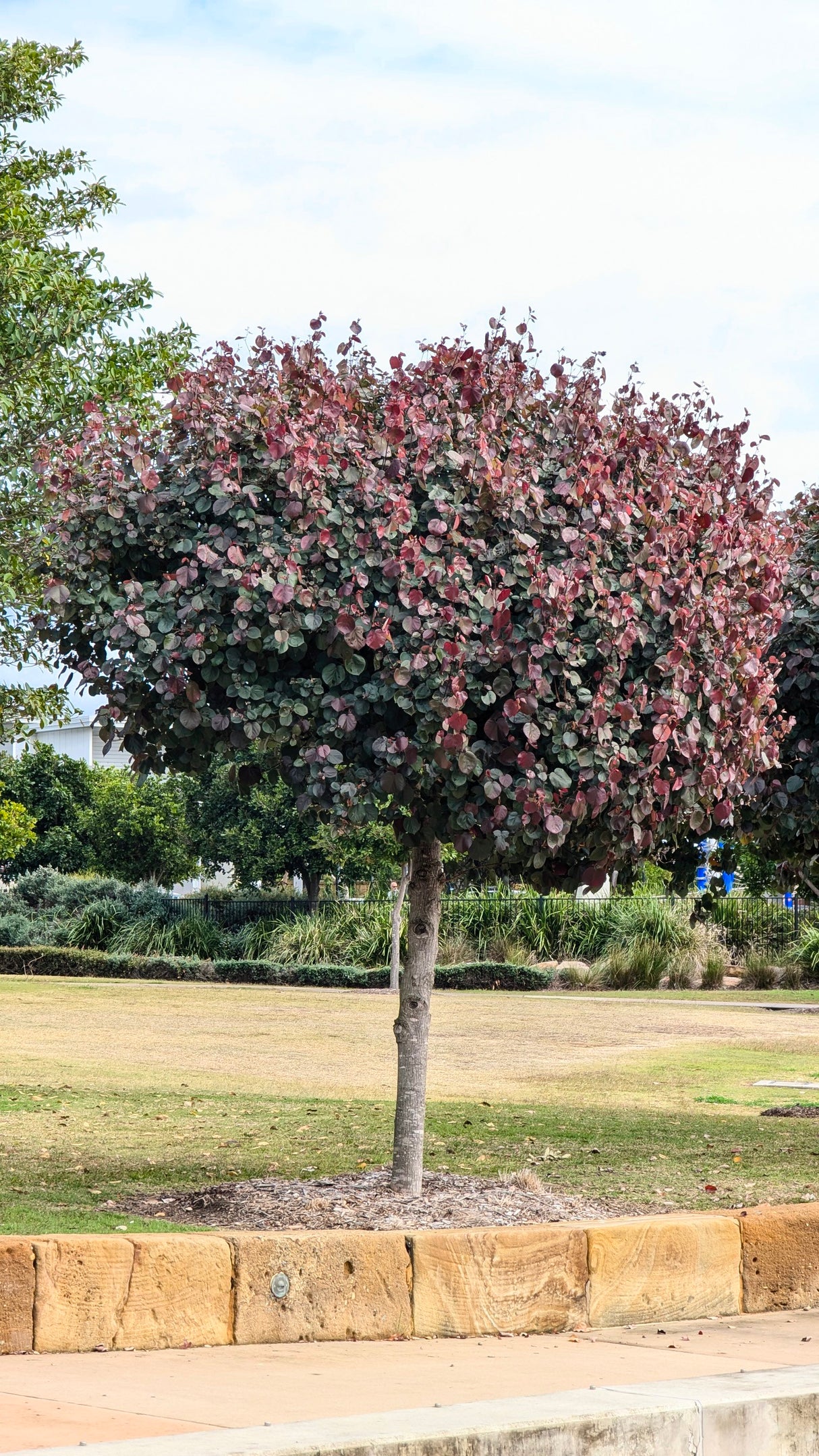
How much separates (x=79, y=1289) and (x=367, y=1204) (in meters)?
2.75

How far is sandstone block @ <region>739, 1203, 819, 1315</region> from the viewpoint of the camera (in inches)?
296

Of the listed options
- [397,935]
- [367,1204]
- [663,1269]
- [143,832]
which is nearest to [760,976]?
[397,935]

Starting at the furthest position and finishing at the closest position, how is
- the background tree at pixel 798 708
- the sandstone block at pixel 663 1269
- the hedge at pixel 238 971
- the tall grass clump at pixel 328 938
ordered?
the tall grass clump at pixel 328 938
the hedge at pixel 238 971
the background tree at pixel 798 708
the sandstone block at pixel 663 1269

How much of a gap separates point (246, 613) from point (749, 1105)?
29.0ft

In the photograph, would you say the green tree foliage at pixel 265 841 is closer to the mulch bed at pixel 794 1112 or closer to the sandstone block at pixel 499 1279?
the mulch bed at pixel 794 1112

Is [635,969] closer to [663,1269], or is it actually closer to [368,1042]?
[368,1042]

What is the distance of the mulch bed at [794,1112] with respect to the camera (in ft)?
44.6

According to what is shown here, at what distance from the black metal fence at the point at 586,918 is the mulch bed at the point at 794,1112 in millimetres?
17040

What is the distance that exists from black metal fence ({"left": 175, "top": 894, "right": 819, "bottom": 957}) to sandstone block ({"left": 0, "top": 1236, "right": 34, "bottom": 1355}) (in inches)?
1014

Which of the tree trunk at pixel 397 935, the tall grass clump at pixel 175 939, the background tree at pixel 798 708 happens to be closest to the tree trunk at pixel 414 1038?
the background tree at pixel 798 708

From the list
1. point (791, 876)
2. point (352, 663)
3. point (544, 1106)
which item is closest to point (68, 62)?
point (352, 663)

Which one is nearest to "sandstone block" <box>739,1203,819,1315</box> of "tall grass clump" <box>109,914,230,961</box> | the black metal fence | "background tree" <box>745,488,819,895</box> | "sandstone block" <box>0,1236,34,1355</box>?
"background tree" <box>745,488,819,895</box>

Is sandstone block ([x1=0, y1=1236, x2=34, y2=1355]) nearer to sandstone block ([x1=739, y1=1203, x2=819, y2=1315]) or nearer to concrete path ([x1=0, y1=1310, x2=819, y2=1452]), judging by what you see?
concrete path ([x1=0, y1=1310, x2=819, y2=1452])

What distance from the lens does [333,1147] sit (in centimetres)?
1115
